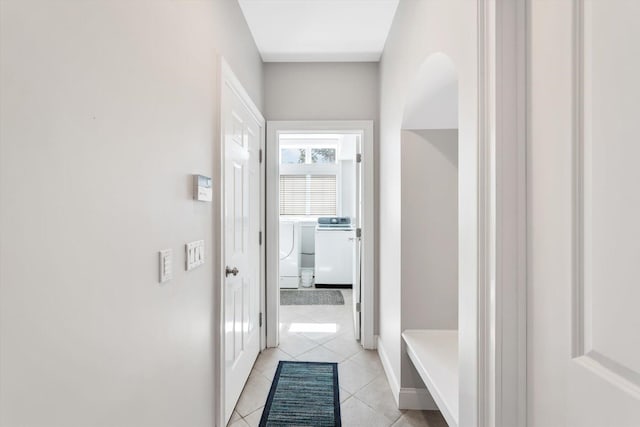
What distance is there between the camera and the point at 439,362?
64.9 inches

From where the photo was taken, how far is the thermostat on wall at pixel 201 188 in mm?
1365

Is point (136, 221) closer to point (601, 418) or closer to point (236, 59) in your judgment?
point (601, 418)

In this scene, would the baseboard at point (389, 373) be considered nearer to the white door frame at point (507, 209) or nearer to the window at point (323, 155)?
the white door frame at point (507, 209)

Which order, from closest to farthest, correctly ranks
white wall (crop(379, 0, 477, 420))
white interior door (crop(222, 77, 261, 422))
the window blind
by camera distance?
white wall (crop(379, 0, 477, 420)) → white interior door (crop(222, 77, 261, 422)) → the window blind

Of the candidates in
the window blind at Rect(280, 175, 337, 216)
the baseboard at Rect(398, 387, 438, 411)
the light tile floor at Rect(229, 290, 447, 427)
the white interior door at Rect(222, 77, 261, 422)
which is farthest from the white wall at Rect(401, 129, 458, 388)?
the window blind at Rect(280, 175, 337, 216)

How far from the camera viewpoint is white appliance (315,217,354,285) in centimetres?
489

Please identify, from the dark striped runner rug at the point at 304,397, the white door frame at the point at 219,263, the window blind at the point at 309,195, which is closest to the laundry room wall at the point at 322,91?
the dark striped runner rug at the point at 304,397

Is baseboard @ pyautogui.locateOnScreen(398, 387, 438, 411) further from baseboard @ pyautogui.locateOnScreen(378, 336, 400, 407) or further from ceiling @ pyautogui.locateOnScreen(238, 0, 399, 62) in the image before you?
ceiling @ pyautogui.locateOnScreen(238, 0, 399, 62)

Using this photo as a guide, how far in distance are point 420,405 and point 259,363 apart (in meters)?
1.24

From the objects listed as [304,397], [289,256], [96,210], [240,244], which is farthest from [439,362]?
[289,256]

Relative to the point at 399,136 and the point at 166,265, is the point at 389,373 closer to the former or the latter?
the point at 399,136

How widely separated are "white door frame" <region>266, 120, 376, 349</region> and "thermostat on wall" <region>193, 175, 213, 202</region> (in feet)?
4.41

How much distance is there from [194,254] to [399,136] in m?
1.39

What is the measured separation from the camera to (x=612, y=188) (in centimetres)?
61
